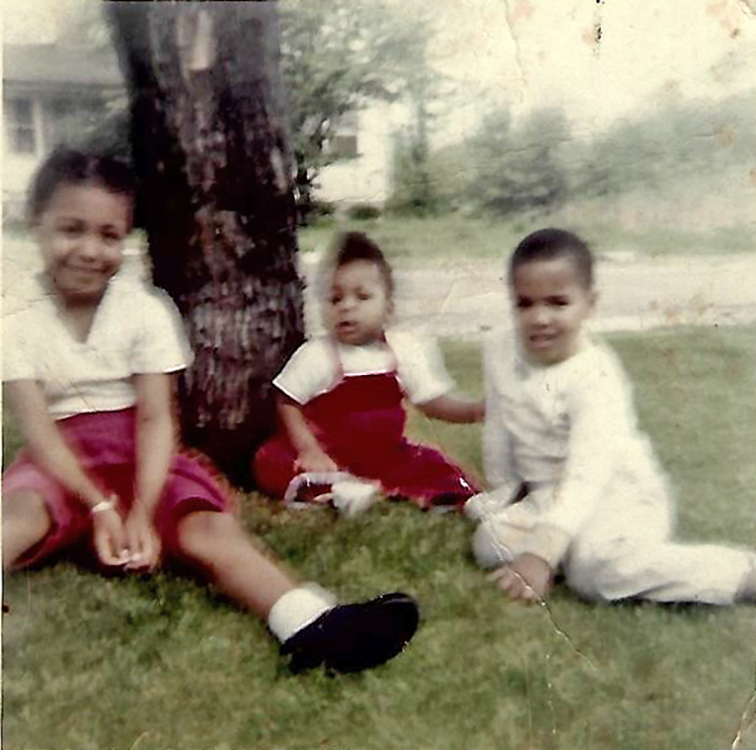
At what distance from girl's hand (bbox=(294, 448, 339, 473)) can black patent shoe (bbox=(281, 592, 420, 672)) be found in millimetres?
223

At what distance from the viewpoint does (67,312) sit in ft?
5.99

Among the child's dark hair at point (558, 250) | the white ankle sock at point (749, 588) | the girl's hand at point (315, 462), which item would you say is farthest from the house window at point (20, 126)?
the white ankle sock at point (749, 588)

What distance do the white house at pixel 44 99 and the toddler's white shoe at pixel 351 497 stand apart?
2.23ft

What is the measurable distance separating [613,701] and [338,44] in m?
1.15

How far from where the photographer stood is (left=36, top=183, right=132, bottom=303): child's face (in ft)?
5.92

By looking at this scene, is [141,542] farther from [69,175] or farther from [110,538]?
[69,175]

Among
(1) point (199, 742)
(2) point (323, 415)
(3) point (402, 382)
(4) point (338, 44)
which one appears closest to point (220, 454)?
(2) point (323, 415)

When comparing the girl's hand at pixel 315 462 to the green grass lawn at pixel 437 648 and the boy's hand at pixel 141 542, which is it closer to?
the green grass lawn at pixel 437 648

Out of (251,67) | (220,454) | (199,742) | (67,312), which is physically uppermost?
(251,67)

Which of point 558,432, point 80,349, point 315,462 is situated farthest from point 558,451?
point 80,349

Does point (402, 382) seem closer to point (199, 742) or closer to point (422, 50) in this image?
point (422, 50)

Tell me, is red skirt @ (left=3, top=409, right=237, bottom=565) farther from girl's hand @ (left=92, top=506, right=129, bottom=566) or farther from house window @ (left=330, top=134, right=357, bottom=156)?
house window @ (left=330, top=134, right=357, bottom=156)

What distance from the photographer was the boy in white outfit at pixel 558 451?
185 centimetres

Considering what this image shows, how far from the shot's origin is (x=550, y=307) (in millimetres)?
1854
